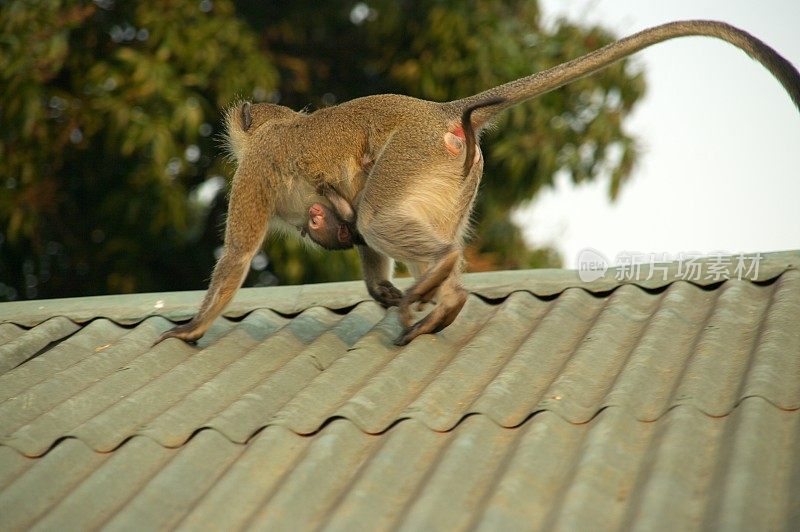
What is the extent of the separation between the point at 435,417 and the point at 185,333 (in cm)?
138

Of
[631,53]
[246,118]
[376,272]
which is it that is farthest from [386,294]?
[631,53]

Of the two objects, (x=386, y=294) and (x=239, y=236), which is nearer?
(x=239, y=236)

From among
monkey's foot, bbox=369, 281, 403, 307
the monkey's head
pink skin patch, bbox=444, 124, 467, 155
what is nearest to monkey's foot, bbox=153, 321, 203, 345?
the monkey's head

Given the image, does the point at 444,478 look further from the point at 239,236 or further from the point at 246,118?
the point at 246,118

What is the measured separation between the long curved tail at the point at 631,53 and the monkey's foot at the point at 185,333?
132 centimetres

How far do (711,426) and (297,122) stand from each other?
2.27m

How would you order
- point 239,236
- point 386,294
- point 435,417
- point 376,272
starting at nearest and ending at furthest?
point 435,417
point 239,236
point 386,294
point 376,272

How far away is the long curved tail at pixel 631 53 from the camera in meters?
3.88

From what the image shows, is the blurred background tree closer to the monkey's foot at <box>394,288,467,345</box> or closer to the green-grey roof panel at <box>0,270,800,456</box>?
the green-grey roof panel at <box>0,270,800,456</box>

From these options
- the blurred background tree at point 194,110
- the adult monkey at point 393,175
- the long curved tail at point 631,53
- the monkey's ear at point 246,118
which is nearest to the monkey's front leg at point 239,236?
the adult monkey at point 393,175

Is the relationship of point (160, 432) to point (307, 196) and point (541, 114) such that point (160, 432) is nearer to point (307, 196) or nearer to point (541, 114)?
point (307, 196)

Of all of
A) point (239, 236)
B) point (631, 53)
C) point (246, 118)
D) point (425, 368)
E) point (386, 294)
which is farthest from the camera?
point (246, 118)

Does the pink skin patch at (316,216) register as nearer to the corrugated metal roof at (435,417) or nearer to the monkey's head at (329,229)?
the monkey's head at (329,229)

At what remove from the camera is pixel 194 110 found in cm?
839
